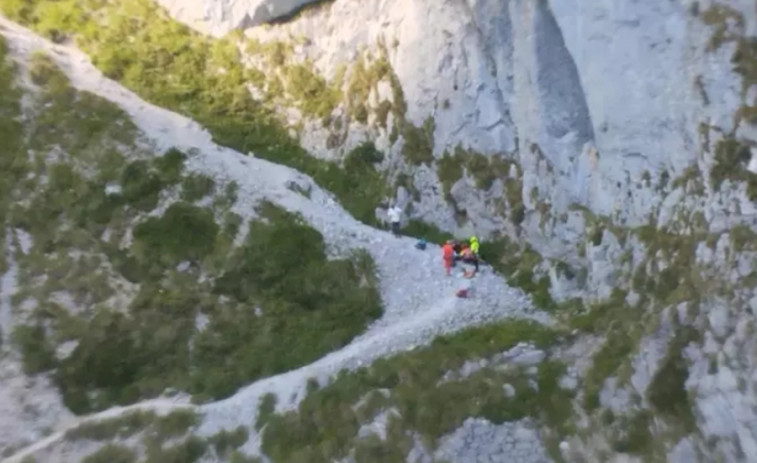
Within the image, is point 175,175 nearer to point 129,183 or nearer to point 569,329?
point 129,183

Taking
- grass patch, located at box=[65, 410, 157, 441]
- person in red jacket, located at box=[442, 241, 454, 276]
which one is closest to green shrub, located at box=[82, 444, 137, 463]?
grass patch, located at box=[65, 410, 157, 441]

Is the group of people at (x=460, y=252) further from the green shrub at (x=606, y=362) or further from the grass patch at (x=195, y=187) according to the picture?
the grass patch at (x=195, y=187)

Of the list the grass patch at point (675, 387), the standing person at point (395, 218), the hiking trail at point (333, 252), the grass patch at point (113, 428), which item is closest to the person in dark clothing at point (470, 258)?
the hiking trail at point (333, 252)

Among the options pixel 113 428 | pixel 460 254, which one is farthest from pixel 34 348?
pixel 460 254

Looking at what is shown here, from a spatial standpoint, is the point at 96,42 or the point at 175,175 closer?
the point at 175,175

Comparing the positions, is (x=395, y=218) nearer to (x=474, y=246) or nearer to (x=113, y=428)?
(x=474, y=246)

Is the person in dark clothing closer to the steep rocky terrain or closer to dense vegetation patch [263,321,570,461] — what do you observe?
the steep rocky terrain

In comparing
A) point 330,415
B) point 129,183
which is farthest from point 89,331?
point 330,415
